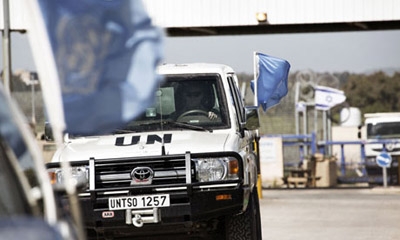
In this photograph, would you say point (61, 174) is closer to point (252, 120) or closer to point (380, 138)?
point (252, 120)

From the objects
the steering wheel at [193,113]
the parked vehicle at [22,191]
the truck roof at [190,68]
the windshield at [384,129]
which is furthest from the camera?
the windshield at [384,129]

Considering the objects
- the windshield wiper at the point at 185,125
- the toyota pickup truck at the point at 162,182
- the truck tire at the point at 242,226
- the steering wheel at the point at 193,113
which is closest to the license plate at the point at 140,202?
the toyota pickup truck at the point at 162,182

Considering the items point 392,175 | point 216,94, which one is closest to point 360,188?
point 392,175

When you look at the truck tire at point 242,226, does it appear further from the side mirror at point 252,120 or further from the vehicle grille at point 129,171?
the vehicle grille at point 129,171

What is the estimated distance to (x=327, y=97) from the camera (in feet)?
112

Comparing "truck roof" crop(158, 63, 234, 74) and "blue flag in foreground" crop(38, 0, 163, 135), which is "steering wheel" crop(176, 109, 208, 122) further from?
"blue flag in foreground" crop(38, 0, 163, 135)

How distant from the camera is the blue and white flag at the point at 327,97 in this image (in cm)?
3378

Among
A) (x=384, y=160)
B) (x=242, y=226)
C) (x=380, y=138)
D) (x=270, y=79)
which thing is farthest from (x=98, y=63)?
(x=380, y=138)

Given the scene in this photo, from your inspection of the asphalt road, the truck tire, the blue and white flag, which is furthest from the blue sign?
the truck tire

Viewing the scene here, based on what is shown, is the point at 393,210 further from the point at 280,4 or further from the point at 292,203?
the point at 280,4

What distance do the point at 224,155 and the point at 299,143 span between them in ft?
74.0

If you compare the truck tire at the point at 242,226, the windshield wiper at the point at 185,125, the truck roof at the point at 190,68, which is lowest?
the truck tire at the point at 242,226

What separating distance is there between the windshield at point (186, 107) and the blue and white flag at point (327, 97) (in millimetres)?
21854

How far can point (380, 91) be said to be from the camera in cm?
7888
